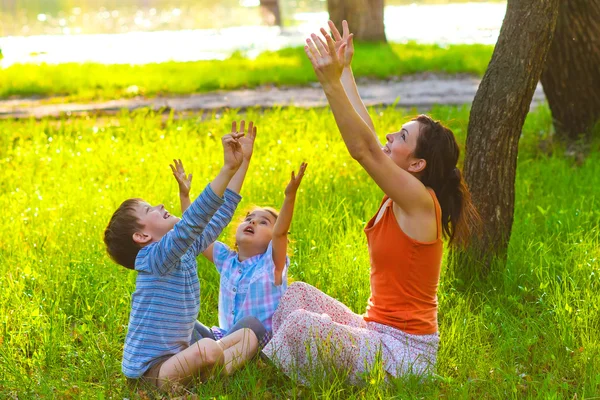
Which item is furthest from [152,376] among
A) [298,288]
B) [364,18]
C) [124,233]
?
[364,18]

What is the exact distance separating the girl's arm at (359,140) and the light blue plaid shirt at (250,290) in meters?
0.84

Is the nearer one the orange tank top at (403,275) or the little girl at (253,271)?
the orange tank top at (403,275)

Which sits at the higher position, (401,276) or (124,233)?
(124,233)

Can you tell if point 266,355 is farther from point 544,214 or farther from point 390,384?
point 544,214

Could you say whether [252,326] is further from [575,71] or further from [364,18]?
[364,18]

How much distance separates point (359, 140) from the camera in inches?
130

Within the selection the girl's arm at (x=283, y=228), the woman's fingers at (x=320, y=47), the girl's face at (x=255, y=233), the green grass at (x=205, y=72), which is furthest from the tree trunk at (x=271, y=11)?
the woman's fingers at (x=320, y=47)

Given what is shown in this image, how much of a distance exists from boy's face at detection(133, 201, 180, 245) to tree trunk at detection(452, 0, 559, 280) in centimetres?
165

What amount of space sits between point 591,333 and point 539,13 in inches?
66.5

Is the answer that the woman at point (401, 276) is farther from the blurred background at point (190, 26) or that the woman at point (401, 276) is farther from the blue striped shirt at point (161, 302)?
the blurred background at point (190, 26)

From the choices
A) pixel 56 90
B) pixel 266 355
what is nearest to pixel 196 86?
pixel 56 90

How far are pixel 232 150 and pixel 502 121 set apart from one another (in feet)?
5.70

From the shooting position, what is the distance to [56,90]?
11.7 meters

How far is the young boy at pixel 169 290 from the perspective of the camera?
11.8 ft
